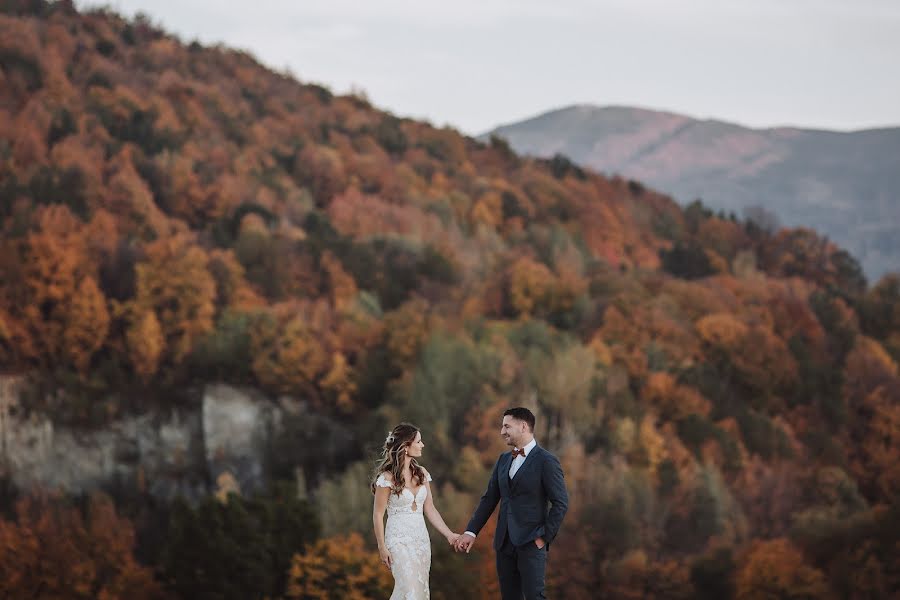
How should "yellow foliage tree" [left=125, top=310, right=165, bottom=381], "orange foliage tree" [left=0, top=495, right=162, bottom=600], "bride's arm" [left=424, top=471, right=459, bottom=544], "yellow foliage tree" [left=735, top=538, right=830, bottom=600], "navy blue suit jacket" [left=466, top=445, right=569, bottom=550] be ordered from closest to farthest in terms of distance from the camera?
"navy blue suit jacket" [left=466, top=445, right=569, bottom=550] → "bride's arm" [left=424, top=471, right=459, bottom=544] → "orange foliage tree" [left=0, top=495, right=162, bottom=600] → "yellow foliage tree" [left=735, top=538, right=830, bottom=600] → "yellow foliage tree" [left=125, top=310, right=165, bottom=381]

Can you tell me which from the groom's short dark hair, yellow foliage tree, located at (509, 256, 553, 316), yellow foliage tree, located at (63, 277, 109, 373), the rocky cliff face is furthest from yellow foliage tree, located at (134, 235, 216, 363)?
the groom's short dark hair

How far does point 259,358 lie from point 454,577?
35.6 m

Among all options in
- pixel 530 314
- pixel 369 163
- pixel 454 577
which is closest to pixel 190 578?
pixel 454 577

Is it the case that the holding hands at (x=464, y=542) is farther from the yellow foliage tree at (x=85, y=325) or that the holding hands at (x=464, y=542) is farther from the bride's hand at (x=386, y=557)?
the yellow foliage tree at (x=85, y=325)

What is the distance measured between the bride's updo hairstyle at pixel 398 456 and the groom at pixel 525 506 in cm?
67

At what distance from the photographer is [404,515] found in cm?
1027

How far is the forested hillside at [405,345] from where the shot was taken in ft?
191

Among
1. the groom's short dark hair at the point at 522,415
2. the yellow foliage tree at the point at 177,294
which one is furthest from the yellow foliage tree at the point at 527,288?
the groom's short dark hair at the point at 522,415

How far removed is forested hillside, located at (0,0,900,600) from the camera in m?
58.2

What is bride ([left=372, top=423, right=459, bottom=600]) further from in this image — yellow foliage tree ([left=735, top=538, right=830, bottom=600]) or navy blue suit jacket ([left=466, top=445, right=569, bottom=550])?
yellow foliage tree ([left=735, top=538, right=830, bottom=600])

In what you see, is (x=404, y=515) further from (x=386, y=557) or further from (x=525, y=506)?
(x=525, y=506)

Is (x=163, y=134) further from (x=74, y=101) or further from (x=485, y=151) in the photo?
(x=485, y=151)

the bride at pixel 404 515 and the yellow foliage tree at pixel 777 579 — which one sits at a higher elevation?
the bride at pixel 404 515

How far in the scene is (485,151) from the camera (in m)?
146
